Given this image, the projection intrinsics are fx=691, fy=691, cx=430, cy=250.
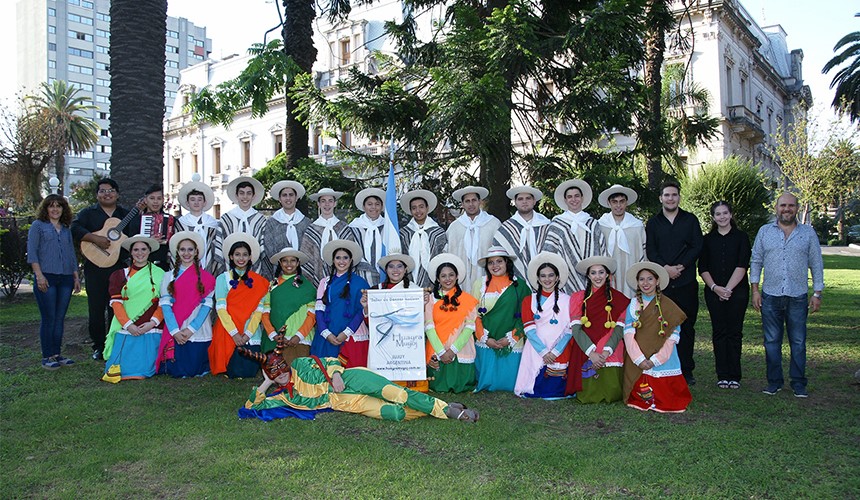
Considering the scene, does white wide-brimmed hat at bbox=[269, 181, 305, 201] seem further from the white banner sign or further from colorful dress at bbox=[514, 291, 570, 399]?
colorful dress at bbox=[514, 291, 570, 399]

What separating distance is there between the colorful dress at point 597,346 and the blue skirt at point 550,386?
68 mm

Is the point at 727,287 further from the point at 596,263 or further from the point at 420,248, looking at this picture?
the point at 420,248

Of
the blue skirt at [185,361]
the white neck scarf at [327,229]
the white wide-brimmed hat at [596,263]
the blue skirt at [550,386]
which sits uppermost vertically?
the white neck scarf at [327,229]

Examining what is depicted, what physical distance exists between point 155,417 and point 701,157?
35.8m

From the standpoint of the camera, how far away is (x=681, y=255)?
23.3ft

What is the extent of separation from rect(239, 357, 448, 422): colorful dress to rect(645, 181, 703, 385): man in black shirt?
2.87 meters

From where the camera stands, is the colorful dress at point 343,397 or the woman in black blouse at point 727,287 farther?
the woman in black blouse at point 727,287

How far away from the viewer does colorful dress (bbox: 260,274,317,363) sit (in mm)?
7195

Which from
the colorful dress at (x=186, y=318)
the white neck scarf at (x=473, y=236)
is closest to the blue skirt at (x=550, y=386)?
the white neck scarf at (x=473, y=236)

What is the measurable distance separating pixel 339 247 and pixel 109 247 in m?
2.81

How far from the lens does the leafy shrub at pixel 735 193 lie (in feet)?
65.7

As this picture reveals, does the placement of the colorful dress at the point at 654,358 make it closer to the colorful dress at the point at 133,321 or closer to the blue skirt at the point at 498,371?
the blue skirt at the point at 498,371

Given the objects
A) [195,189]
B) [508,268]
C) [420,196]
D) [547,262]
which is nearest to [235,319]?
[195,189]

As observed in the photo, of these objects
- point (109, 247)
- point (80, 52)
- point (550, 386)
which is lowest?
point (550, 386)
